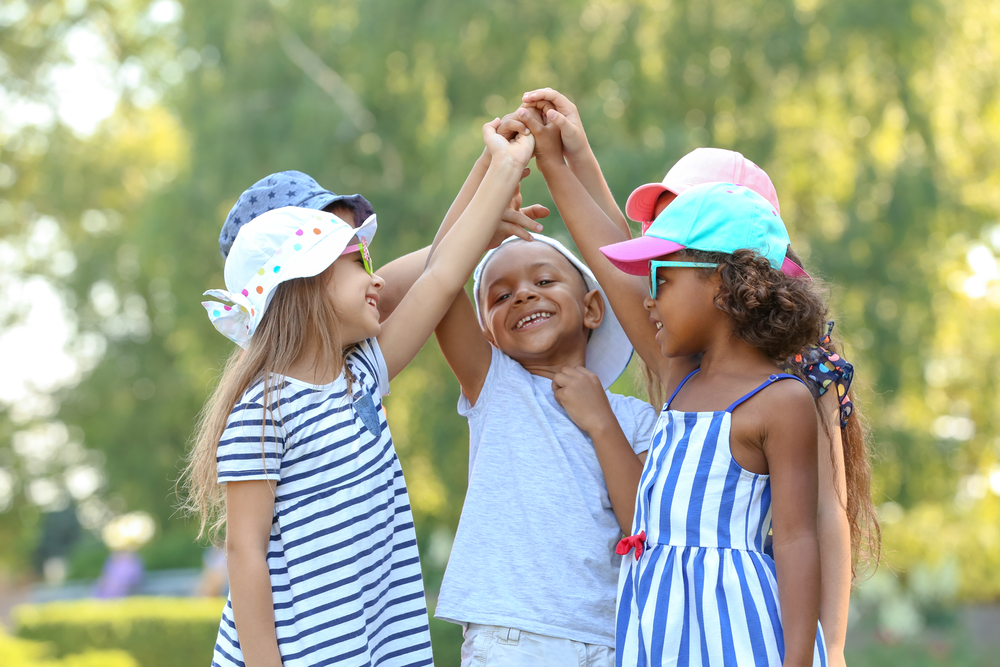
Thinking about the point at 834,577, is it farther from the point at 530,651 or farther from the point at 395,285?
the point at 395,285

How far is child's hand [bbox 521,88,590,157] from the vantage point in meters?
2.24

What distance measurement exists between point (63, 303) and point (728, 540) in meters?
14.2

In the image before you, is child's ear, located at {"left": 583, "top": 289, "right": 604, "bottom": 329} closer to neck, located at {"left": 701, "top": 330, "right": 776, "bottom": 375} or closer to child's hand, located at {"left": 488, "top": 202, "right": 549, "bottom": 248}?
child's hand, located at {"left": 488, "top": 202, "right": 549, "bottom": 248}

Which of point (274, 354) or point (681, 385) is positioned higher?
point (274, 354)

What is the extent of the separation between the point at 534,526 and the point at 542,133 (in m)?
0.97

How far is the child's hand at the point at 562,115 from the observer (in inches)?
88.1

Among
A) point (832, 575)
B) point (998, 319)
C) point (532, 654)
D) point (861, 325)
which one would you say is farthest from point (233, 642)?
point (998, 319)

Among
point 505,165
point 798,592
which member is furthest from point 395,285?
point 798,592

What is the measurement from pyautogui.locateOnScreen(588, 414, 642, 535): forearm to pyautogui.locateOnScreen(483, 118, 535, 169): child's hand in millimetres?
679

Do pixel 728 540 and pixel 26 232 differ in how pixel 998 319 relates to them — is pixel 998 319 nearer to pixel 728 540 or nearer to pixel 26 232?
pixel 728 540

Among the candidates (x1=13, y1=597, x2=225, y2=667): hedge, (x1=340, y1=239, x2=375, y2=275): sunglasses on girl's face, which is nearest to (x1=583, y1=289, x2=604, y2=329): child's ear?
(x1=340, y1=239, x2=375, y2=275): sunglasses on girl's face

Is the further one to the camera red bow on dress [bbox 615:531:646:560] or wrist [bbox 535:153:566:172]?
wrist [bbox 535:153:566:172]

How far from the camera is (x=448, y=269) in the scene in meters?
2.10

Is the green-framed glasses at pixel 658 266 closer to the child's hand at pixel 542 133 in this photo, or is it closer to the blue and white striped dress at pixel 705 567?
the blue and white striped dress at pixel 705 567
